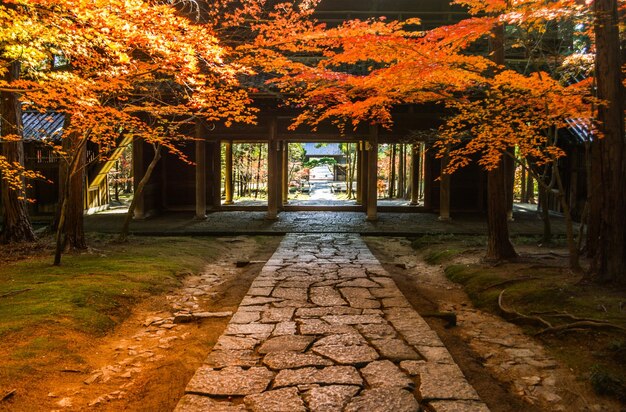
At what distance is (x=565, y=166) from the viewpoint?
1855cm

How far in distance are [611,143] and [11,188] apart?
11621 millimetres

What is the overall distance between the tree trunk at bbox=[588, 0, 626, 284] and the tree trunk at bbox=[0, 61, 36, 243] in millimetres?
11266

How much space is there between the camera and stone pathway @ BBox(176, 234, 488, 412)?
3848 mm

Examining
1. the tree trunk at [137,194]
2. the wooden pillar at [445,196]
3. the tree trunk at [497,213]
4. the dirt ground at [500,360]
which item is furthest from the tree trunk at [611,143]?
the wooden pillar at [445,196]

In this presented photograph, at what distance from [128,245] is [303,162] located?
889 inches

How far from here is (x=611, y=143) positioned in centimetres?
647

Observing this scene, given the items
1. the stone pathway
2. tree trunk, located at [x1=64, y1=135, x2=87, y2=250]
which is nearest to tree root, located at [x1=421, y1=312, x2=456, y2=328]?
the stone pathway

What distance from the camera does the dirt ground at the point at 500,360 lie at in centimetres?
414

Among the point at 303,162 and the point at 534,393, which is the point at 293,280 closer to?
the point at 534,393

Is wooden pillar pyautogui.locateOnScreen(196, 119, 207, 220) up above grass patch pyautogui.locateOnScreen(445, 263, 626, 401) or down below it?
above

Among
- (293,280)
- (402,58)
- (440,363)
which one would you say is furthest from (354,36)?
(440,363)

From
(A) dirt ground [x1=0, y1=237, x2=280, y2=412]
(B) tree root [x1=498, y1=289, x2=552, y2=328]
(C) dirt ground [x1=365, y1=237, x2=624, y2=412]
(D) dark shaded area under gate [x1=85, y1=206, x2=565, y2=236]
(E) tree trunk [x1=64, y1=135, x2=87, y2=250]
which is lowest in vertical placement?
(C) dirt ground [x1=365, y1=237, x2=624, y2=412]

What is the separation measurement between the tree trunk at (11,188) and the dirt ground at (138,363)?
5349 millimetres

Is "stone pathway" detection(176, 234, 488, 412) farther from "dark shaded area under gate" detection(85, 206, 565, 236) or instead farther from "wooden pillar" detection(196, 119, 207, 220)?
"wooden pillar" detection(196, 119, 207, 220)
